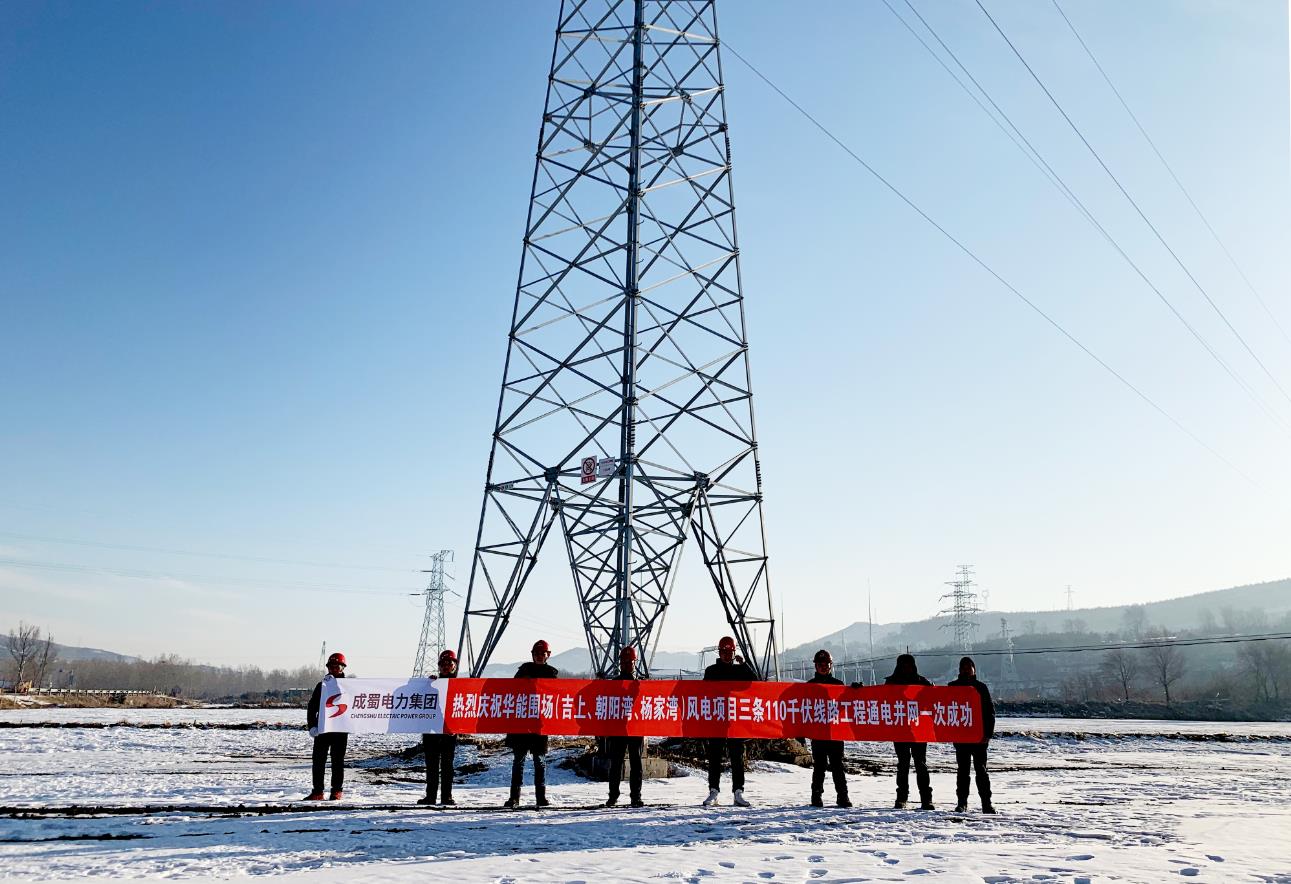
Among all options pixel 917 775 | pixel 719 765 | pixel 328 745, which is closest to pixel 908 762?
pixel 917 775

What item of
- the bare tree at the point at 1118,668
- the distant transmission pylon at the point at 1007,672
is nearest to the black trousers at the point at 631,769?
the bare tree at the point at 1118,668

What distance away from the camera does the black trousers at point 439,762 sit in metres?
9.17

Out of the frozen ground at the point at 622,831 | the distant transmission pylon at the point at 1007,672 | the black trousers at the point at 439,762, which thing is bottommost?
the distant transmission pylon at the point at 1007,672

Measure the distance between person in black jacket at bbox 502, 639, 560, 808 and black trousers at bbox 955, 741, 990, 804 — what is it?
4682 millimetres

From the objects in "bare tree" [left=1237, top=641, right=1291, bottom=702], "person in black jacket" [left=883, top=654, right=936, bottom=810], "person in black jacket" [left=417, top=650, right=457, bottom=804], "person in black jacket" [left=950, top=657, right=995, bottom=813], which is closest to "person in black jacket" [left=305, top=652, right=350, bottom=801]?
"person in black jacket" [left=417, top=650, right=457, bottom=804]

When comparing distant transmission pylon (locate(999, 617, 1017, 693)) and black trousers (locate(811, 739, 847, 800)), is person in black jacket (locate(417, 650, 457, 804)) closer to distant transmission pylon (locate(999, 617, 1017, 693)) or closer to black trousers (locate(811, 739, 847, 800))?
black trousers (locate(811, 739, 847, 800))

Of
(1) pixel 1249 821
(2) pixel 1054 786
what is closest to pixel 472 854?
(1) pixel 1249 821

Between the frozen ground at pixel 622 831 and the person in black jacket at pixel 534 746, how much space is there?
45 centimetres

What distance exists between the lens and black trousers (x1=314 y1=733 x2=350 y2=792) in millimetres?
9383

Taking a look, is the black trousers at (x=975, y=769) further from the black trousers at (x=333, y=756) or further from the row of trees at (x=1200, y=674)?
the row of trees at (x=1200, y=674)

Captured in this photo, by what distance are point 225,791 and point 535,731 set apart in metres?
4.34

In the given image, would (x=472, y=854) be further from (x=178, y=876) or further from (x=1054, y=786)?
(x=1054, y=786)

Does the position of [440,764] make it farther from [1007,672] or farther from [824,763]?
[1007,672]

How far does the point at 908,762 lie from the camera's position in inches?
390
